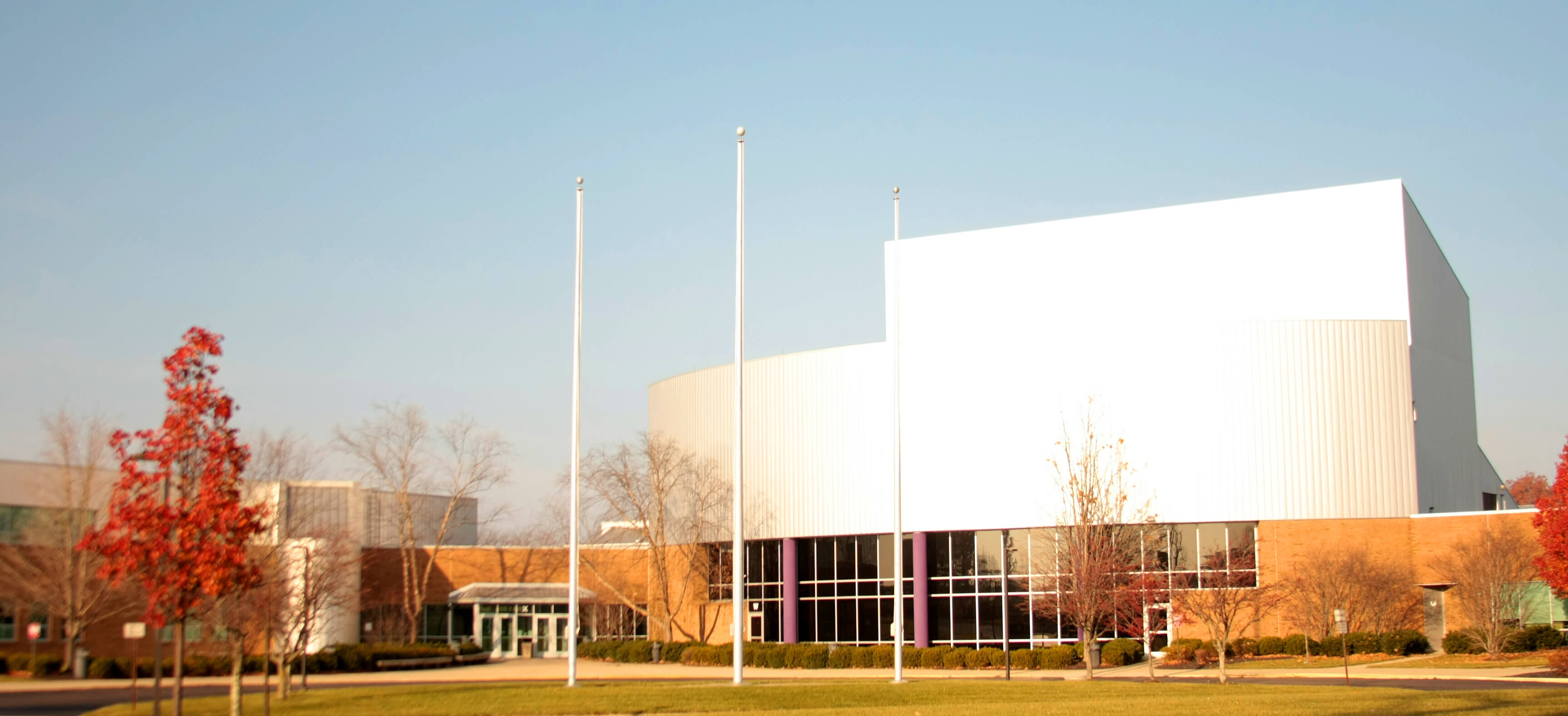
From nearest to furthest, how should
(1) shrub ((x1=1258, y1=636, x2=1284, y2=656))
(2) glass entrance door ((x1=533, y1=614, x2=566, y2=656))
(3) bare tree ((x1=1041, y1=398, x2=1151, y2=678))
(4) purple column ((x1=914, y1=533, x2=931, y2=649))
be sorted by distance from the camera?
1. (3) bare tree ((x1=1041, y1=398, x2=1151, y2=678))
2. (1) shrub ((x1=1258, y1=636, x2=1284, y2=656))
3. (4) purple column ((x1=914, y1=533, x2=931, y2=649))
4. (2) glass entrance door ((x1=533, y1=614, x2=566, y2=656))

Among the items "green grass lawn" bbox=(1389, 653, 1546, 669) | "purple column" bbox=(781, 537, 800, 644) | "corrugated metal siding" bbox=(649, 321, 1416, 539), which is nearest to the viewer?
"green grass lawn" bbox=(1389, 653, 1546, 669)

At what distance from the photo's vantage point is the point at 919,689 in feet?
101

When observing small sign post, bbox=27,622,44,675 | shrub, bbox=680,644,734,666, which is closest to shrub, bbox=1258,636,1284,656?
shrub, bbox=680,644,734,666

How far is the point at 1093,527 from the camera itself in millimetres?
46688

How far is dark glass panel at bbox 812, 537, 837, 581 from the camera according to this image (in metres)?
57.5

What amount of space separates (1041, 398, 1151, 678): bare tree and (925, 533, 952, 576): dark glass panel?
4753 millimetres

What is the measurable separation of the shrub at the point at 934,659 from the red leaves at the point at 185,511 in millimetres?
29527

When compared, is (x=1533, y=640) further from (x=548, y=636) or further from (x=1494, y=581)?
(x=548, y=636)

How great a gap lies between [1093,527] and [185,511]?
31.9 m

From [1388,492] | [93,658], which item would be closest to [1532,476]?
[1388,492]

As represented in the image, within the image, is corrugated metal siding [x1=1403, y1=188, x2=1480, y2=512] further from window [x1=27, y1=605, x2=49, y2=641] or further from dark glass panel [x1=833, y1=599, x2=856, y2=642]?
window [x1=27, y1=605, x2=49, y2=641]

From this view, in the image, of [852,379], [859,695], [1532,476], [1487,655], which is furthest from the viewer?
[1532,476]

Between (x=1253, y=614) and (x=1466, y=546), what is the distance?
7532 millimetres

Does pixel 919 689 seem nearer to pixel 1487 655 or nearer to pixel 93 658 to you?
pixel 1487 655
